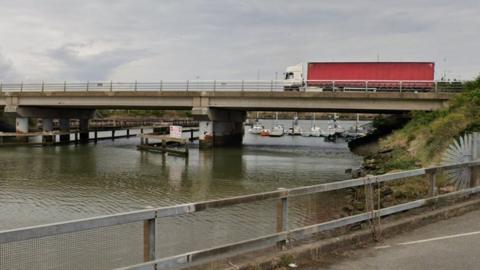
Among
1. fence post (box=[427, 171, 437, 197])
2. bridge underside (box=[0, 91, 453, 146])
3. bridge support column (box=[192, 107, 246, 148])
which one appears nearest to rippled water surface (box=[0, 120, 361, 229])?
bridge support column (box=[192, 107, 246, 148])

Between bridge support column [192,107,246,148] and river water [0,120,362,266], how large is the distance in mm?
6711

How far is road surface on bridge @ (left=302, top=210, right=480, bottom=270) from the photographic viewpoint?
669cm

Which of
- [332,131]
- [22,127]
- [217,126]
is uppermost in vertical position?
[217,126]

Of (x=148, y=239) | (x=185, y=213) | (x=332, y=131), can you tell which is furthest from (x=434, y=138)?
(x=332, y=131)

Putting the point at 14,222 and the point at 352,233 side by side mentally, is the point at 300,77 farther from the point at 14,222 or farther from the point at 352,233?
the point at 352,233

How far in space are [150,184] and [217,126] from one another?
89.0 ft

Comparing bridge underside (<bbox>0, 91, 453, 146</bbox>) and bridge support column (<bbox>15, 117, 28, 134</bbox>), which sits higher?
bridge underside (<bbox>0, 91, 453, 146</bbox>)

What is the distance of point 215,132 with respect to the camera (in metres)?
50.0

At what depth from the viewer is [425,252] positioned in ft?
24.0

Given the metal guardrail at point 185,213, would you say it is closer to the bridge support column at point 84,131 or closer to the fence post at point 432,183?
the fence post at point 432,183

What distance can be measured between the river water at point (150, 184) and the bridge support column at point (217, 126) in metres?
6.71

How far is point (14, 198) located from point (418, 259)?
17.2 metres

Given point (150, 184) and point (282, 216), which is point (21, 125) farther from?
point (282, 216)

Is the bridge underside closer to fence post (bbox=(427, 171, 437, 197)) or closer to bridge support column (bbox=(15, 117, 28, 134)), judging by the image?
bridge support column (bbox=(15, 117, 28, 134))
